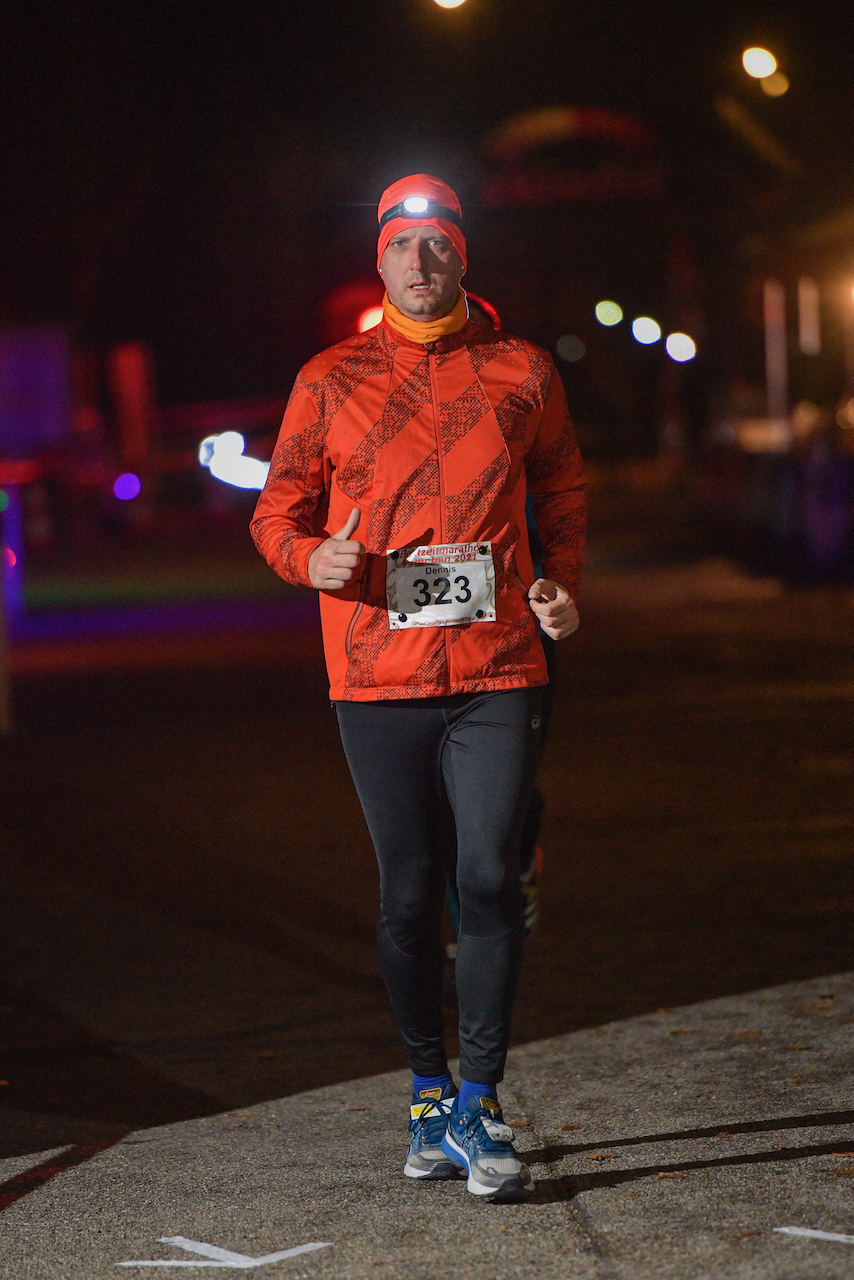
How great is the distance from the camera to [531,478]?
13.9 ft

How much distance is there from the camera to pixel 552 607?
3.97 m

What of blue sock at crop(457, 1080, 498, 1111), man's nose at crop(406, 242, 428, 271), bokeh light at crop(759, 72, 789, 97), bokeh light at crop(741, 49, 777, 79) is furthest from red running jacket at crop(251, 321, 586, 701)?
bokeh light at crop(759, 72, 789, 97)

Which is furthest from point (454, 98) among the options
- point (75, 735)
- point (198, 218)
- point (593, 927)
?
point (593, 927)

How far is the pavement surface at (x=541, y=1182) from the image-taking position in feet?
11.7

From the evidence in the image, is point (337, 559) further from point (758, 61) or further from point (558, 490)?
point (758, 61)

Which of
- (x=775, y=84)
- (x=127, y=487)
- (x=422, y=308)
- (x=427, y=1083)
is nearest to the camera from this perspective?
(x=422, y=308)

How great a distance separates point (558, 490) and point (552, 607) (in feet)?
1.23

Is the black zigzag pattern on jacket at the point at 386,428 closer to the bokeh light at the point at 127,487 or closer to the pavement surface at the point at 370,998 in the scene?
the pavement surface at the point at 370,998

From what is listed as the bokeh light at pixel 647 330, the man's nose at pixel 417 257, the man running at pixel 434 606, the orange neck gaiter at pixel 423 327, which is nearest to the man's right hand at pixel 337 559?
the man running at pixel 434 606

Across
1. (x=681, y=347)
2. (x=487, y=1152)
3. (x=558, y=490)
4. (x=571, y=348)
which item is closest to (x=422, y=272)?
(x=558, y=490)

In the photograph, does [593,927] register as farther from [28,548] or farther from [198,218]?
[198,218]

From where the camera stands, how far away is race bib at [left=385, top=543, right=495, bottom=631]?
3918mm

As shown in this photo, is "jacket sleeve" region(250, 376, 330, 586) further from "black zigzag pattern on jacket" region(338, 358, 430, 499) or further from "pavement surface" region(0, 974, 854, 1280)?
"pavement surface" region(0, 974, 854, 1280)

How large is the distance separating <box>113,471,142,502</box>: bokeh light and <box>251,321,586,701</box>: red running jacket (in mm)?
31792
